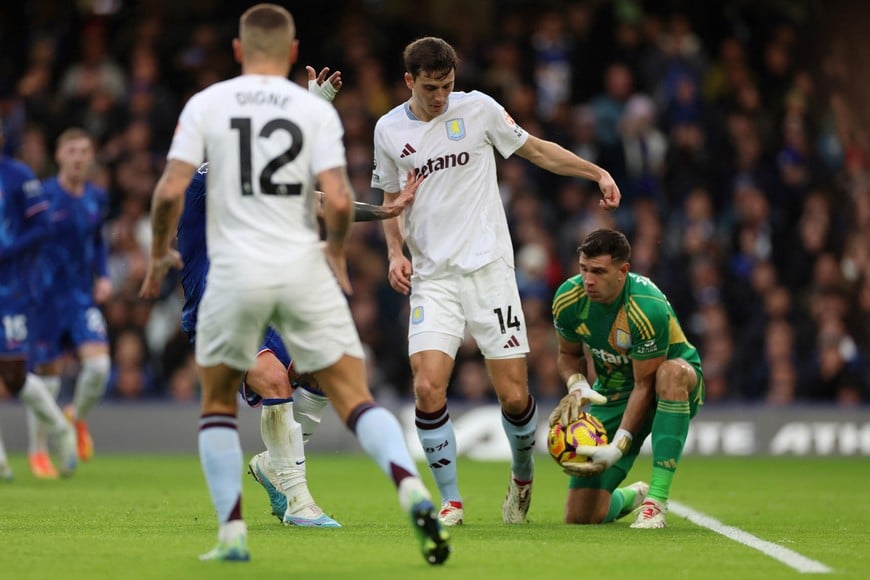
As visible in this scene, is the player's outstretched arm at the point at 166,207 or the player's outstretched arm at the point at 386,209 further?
the player's outstretched arm at the point at 386,209

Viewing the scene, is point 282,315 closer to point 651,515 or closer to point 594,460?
point 594,460

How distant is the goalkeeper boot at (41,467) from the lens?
43.6ft

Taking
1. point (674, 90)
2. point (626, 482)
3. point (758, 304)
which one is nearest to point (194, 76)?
point (674, 90)

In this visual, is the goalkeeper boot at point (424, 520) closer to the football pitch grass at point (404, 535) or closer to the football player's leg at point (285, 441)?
the football pitch grass at point (404, 535)

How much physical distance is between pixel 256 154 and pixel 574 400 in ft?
10.2

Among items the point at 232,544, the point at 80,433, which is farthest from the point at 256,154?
the point at 80,433

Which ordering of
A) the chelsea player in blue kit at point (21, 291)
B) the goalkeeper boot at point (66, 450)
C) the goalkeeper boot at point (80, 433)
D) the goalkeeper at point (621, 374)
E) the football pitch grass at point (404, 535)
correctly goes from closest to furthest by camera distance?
the football pitch grass at point (404, 535) < the goalkeeper at point (621, 374) < the chelsea player in blue kit at point (21, 291) < the goalkeeper boot at point (66, 450) < the goalkeeper boot at point (80, 433)

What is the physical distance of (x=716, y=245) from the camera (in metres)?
18.5

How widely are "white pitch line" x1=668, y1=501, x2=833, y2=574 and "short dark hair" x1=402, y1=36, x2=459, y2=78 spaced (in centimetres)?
307

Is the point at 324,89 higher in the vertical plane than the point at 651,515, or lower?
higher

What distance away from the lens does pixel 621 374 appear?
372 inches

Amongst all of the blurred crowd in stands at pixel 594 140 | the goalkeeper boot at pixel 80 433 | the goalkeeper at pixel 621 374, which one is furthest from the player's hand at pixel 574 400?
the blurred crowd in stands at pixel 594 140

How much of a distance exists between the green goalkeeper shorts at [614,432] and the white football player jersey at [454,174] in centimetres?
135

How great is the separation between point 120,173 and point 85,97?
136cm
